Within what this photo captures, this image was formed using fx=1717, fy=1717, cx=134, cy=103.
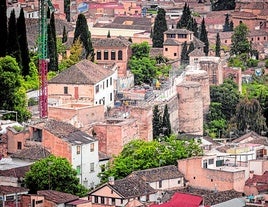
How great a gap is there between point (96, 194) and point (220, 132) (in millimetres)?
24097

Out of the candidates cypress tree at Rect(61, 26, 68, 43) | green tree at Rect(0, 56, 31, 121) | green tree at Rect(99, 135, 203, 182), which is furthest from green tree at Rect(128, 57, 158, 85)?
green tree at Rect(99, 135, 203, 182)

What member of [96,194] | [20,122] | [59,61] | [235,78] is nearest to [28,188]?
[96,194]

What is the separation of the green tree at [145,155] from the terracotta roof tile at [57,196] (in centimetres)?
496

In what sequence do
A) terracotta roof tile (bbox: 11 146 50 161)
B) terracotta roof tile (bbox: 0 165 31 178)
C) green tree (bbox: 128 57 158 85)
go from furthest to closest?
green tree (bbox: 128 57 158 85) < terracotta roof tile (bbox: 11 146 50 161) < terracotta roof tile (bbox: 0 165 31 178)

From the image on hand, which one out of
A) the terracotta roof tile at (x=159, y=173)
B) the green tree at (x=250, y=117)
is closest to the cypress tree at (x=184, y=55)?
the green tree at (x=250, y=117)

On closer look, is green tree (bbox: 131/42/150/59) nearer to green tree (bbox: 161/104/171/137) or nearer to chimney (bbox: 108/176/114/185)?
green tree (bbox: 161/104/171/137)

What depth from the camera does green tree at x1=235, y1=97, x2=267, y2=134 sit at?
83.9m

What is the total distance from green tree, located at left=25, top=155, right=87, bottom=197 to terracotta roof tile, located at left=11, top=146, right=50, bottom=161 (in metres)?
2.54

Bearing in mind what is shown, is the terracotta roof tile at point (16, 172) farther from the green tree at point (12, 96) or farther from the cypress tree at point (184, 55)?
the cypress tree at point (184, 55)

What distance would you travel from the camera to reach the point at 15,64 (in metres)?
72.8

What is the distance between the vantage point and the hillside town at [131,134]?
61.5m

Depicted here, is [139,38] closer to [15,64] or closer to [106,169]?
[15,64]

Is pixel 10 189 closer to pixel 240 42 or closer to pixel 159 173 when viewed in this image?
pixel 159 173

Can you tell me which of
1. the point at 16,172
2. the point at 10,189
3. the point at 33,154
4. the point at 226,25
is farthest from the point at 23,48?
the point at 226,25
